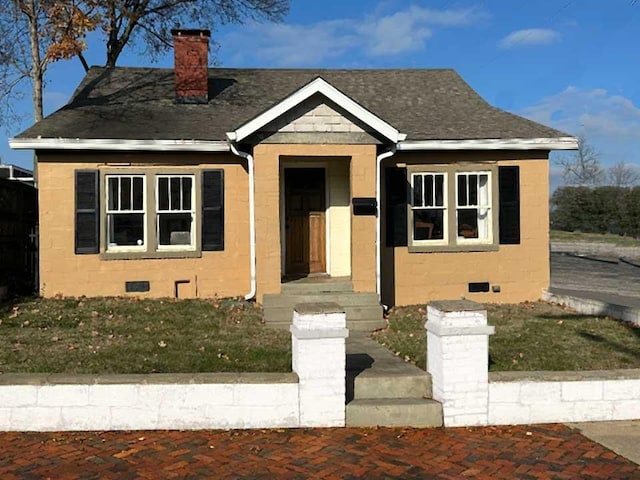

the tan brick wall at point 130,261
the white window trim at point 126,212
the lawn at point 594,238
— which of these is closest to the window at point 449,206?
the tan brick wall at point 130,261

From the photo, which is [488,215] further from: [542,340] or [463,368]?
[463,368]

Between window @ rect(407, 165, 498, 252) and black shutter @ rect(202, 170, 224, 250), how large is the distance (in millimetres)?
3618

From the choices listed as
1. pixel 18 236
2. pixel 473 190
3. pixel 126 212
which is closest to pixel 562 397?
pixel 473 190


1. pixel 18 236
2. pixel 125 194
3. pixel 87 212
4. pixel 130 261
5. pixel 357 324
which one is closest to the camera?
pixel 357 324

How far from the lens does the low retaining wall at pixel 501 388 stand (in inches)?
234

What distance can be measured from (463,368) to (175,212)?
743 centimetres

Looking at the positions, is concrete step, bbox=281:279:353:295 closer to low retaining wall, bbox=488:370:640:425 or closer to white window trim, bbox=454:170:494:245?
white window trim, bbox=454:170:494:245

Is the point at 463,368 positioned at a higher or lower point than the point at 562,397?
higher

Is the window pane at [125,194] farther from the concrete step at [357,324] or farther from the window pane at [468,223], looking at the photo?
the window pane at [468,223]

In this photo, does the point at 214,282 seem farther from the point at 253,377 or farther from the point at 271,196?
the point at 253,377

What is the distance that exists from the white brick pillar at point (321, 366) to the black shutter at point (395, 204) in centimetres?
635

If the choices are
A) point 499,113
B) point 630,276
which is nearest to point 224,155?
point 499,113

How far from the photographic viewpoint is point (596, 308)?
10.8 meters

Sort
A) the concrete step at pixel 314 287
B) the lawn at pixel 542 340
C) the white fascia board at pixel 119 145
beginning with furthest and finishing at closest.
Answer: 1. the white fascia board at pixel 119 145
2. the concrete step at pixel 314 287
3. the lawn at pixel 542 340
